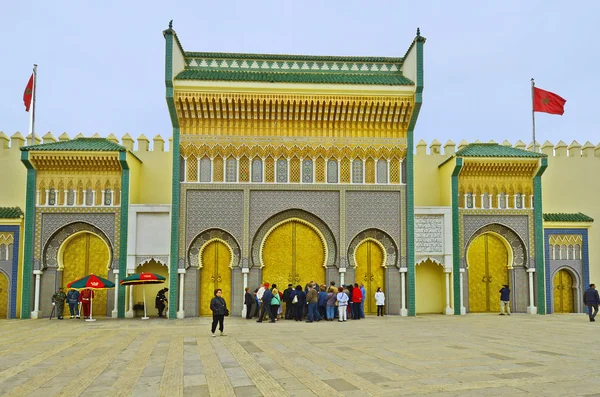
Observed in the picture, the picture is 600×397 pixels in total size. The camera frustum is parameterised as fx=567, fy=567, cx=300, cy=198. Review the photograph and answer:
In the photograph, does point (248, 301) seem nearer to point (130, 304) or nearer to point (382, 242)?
point (130, 304)

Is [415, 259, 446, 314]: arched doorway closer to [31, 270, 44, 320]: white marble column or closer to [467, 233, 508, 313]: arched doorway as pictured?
[467, 233, 508, 313]: arched doorway

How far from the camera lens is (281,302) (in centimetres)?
1698

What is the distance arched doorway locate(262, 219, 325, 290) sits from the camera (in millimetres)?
17797

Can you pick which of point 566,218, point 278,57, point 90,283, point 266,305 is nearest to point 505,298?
point 566,218

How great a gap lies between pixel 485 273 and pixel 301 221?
6.44 metres

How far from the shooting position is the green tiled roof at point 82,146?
683 inches

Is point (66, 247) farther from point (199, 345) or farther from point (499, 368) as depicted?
point (499, 368)

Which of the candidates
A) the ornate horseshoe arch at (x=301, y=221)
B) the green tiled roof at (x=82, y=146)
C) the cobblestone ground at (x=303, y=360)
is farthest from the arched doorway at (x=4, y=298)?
the ornate horseshoe arch at (x=301, y=221)

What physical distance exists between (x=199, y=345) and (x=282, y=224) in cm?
770

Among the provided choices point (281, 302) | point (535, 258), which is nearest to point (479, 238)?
point (535, 258)

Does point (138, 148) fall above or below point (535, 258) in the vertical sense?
above

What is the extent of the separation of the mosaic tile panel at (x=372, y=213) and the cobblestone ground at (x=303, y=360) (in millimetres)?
4239

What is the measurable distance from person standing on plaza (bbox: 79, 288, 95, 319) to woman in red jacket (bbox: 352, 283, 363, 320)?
7734 millimetres

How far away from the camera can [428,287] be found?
1903cm
